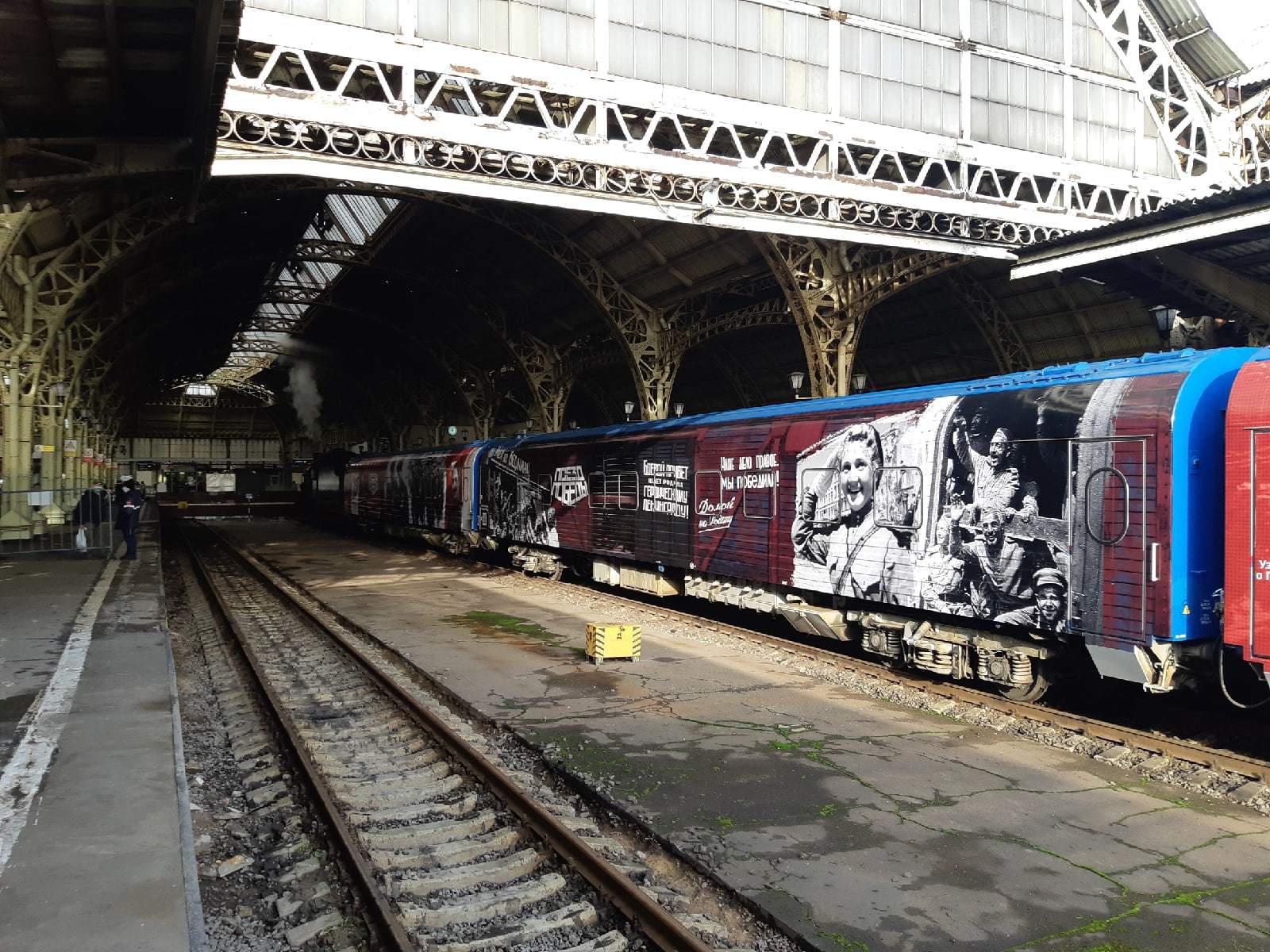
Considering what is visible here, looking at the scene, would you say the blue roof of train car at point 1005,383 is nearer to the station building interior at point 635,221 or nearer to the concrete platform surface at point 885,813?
the station building interior at point 635,221

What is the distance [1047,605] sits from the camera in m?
8.66

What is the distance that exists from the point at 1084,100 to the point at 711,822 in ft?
87.6

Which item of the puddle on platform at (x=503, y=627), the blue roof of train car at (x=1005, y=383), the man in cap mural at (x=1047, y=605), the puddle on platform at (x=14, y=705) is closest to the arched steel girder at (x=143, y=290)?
the puddle on platform at (x=503, y=627)

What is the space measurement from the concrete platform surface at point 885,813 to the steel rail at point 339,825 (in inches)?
78.2

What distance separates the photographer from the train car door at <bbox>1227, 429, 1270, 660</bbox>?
22.8 feet

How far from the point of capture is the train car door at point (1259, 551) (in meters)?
6.96

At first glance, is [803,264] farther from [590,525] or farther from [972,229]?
[590,525]

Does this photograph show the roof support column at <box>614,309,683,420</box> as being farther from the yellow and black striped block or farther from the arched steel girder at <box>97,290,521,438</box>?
the yellow and black striped block

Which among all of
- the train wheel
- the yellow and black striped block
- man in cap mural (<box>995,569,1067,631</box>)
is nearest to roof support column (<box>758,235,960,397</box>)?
the yellow and black striped block

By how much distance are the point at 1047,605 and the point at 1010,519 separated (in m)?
0.94

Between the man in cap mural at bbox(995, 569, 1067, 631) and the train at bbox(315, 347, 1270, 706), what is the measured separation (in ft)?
0.06

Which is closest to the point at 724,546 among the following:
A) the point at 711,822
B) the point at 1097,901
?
the point at 711,822

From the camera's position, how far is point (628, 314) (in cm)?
3139

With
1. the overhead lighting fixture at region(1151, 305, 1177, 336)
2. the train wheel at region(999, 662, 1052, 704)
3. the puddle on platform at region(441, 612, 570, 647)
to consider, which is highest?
the overhead lighting fixture at region(1151, 305, 1177, 336)
